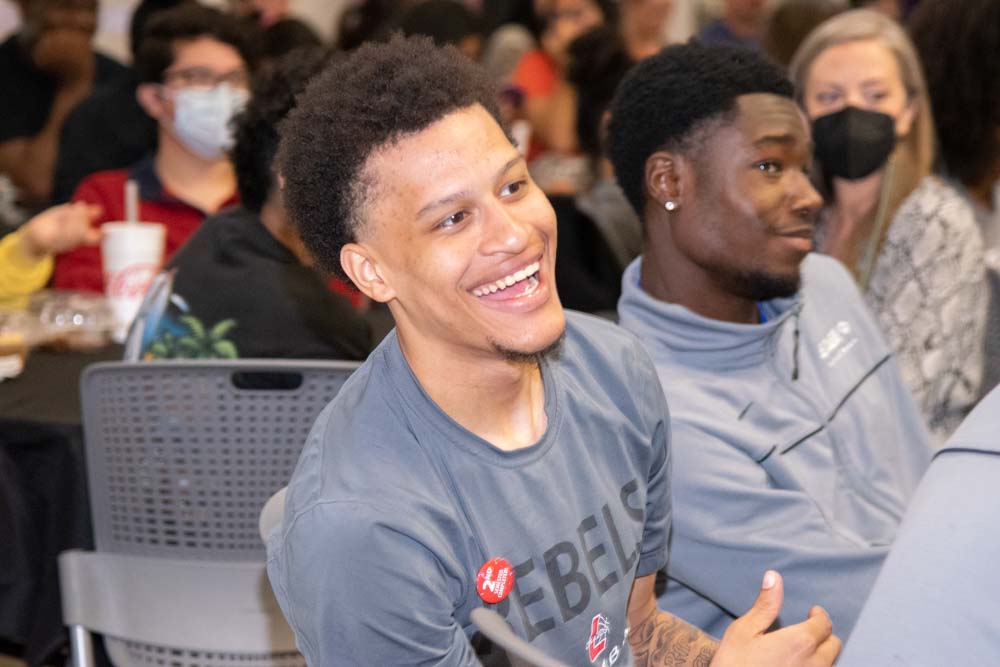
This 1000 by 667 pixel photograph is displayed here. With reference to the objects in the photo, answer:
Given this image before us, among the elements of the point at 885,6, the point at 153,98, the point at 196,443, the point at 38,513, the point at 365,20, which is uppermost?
the point at 885,6

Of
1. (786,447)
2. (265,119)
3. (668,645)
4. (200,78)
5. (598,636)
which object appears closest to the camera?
(598,636)

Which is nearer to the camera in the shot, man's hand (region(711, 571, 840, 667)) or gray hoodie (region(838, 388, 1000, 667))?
gray hoodie (region(838, 388, 1000, 667))

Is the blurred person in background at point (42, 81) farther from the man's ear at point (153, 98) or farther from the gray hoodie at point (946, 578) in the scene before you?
the gray hoodie at point (946, 578)

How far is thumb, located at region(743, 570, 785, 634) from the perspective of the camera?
1223 mm

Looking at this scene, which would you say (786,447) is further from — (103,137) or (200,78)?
(103,137)

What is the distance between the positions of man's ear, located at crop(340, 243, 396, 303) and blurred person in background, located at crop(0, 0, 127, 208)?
3379 mm

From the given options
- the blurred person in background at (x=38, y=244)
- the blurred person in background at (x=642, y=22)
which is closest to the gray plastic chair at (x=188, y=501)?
the blurred person in background at (x=38, y=244)

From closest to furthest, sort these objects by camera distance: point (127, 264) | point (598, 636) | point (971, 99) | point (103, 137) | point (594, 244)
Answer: point (598, 636), point (127, 264), point (971, 99), point (594, 244), point (103, 137)

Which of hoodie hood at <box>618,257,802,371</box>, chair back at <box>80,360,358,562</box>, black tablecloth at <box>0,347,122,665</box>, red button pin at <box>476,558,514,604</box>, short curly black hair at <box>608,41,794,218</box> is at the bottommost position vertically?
black tablecloth at <box>0,347,122,665</box>

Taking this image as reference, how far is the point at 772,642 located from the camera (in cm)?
120

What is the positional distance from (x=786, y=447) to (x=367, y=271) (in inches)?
27.8

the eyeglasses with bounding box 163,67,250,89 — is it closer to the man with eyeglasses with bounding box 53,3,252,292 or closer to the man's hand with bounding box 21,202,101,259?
the man with eyeglasses with bounding box 53,3,252,292

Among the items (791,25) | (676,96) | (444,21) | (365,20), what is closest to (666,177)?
(676,96)

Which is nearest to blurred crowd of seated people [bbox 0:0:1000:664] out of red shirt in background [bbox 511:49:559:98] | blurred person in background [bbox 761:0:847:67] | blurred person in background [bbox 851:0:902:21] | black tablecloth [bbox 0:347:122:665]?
black tablecloth [bbox 0:347:122:665]
